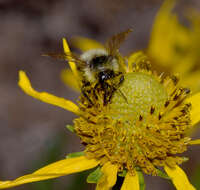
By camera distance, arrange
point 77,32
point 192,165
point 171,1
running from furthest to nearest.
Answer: point 77,32 → point 192,165 → point 171,1

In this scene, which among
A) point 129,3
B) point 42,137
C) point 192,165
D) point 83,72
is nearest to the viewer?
point 83,72

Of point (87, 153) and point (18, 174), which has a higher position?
point (18, 174)

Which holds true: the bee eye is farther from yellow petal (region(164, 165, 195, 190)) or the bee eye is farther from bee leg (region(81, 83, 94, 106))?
yellow petal (region(164, 165, 195, 190))

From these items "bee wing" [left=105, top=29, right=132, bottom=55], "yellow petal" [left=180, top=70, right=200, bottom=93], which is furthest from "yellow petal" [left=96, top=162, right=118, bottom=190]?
"yellow petal" [left=180, top=70, right=200, bottom=93]

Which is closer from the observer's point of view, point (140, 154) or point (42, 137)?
point (140, 154)

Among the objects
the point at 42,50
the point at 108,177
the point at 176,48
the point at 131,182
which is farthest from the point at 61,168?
the point at 42,50

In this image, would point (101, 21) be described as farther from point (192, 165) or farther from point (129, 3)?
point (192, 165)

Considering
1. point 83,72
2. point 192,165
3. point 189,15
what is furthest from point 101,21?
point 83,72
